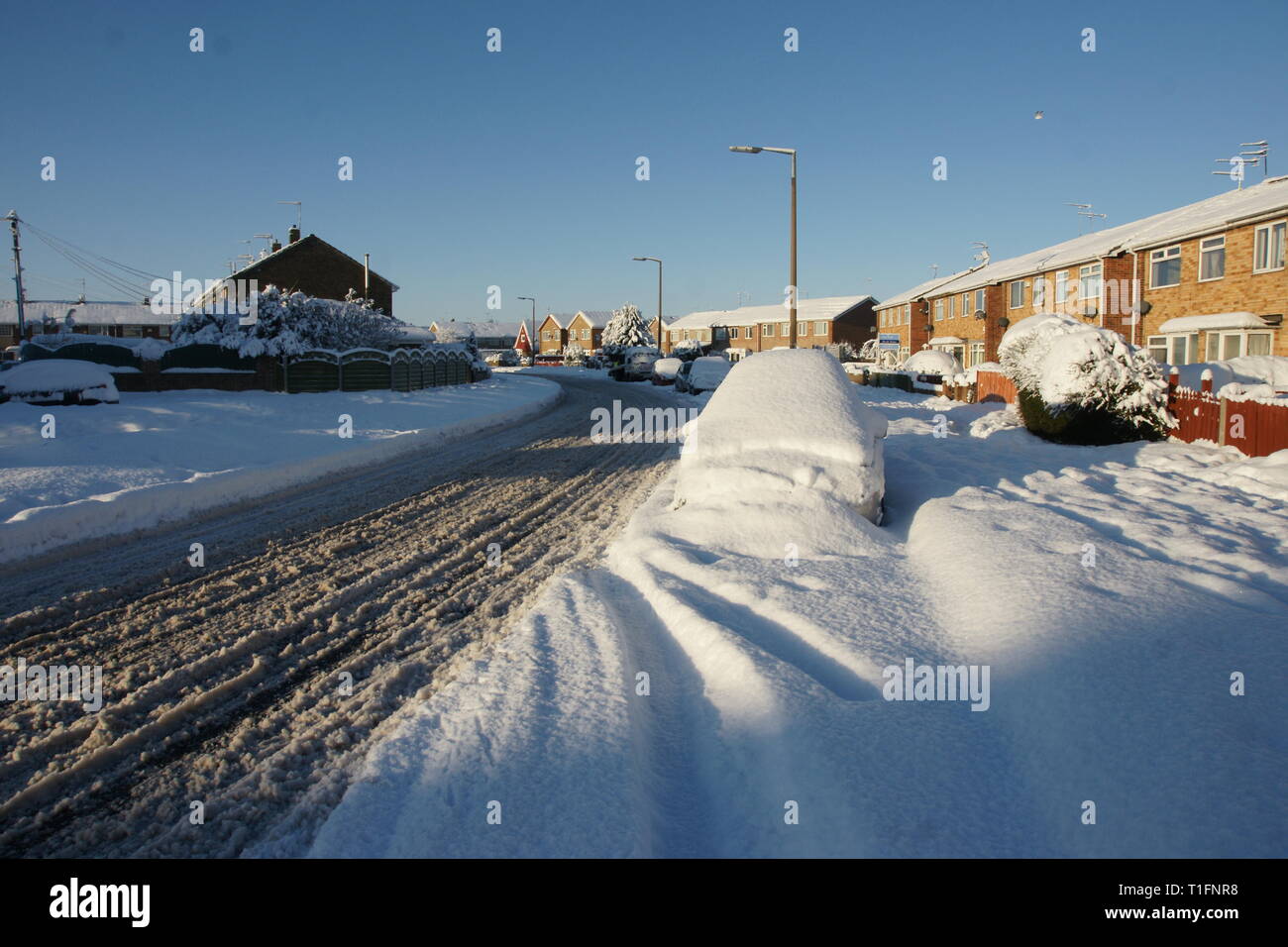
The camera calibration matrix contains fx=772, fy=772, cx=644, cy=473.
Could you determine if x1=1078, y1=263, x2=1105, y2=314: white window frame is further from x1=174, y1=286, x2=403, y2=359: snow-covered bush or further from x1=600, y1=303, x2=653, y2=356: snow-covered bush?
x1=600, y1=303, x2=653, y2=356: snow-covered bush

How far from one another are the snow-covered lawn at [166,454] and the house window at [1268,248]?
1938cm

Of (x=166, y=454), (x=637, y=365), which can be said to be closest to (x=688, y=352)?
(x=637, y=365)

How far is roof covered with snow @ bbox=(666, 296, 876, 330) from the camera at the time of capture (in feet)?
229

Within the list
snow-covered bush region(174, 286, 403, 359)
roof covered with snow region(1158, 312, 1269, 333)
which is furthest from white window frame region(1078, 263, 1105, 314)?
snow-covered bush region(174, 286, 403, 359)

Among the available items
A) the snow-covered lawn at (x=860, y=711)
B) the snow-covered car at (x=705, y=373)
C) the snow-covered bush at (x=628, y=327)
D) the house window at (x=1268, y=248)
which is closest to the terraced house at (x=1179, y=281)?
the house window at (x=1268, y=248)

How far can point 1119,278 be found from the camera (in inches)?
952

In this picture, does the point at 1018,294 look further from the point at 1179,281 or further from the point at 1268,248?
the point at 1268,248

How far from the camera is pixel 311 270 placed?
47031 mm

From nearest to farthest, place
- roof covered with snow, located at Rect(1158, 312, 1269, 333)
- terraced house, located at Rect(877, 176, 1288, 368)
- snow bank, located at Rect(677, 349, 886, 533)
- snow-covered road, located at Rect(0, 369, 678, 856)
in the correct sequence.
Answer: snow-covered road, located at Rect(0, 369, 678, 856), snow bank, located at Rect(677, 349, 886, 533), terraced house, located at Rect(877, 176, 1288, 368), roof covered with snow, located at Rect(1158, 312, 1269, 333)

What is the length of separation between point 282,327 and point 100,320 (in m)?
53.2

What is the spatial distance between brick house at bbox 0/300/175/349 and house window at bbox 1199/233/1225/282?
7038 cm
